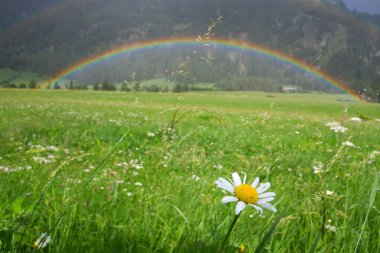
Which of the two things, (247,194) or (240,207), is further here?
(247,194)

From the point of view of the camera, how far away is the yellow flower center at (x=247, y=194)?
50.1 inches

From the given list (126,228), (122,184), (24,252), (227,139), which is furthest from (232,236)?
(227,139)

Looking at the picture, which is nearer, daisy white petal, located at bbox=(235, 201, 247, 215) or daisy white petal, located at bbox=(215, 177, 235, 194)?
daisy white petal, located at bbox=(235, 201, 247, 215)

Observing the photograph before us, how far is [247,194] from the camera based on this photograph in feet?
4.22

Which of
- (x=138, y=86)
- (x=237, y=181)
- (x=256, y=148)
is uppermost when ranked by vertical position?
(x=138, y=86)

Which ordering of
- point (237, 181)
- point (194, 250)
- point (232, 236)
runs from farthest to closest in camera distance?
point (232, 236) → point (194, 250) → point (237, 181)

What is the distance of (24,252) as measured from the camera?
1.96 meters

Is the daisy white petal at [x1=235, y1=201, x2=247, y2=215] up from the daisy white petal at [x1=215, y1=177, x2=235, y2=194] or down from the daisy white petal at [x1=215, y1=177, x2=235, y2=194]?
down

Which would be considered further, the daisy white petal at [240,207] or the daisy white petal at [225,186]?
the daisy white petal at [225,186]

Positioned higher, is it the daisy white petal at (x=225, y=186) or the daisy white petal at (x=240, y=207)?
the daisy white petal at (x=225, y=186)

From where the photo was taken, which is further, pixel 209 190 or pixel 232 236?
pixel 209 190

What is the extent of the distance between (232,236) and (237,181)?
1.06 metres

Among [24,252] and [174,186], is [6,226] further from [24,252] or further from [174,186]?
[174,186]

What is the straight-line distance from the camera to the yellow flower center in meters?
1.27
